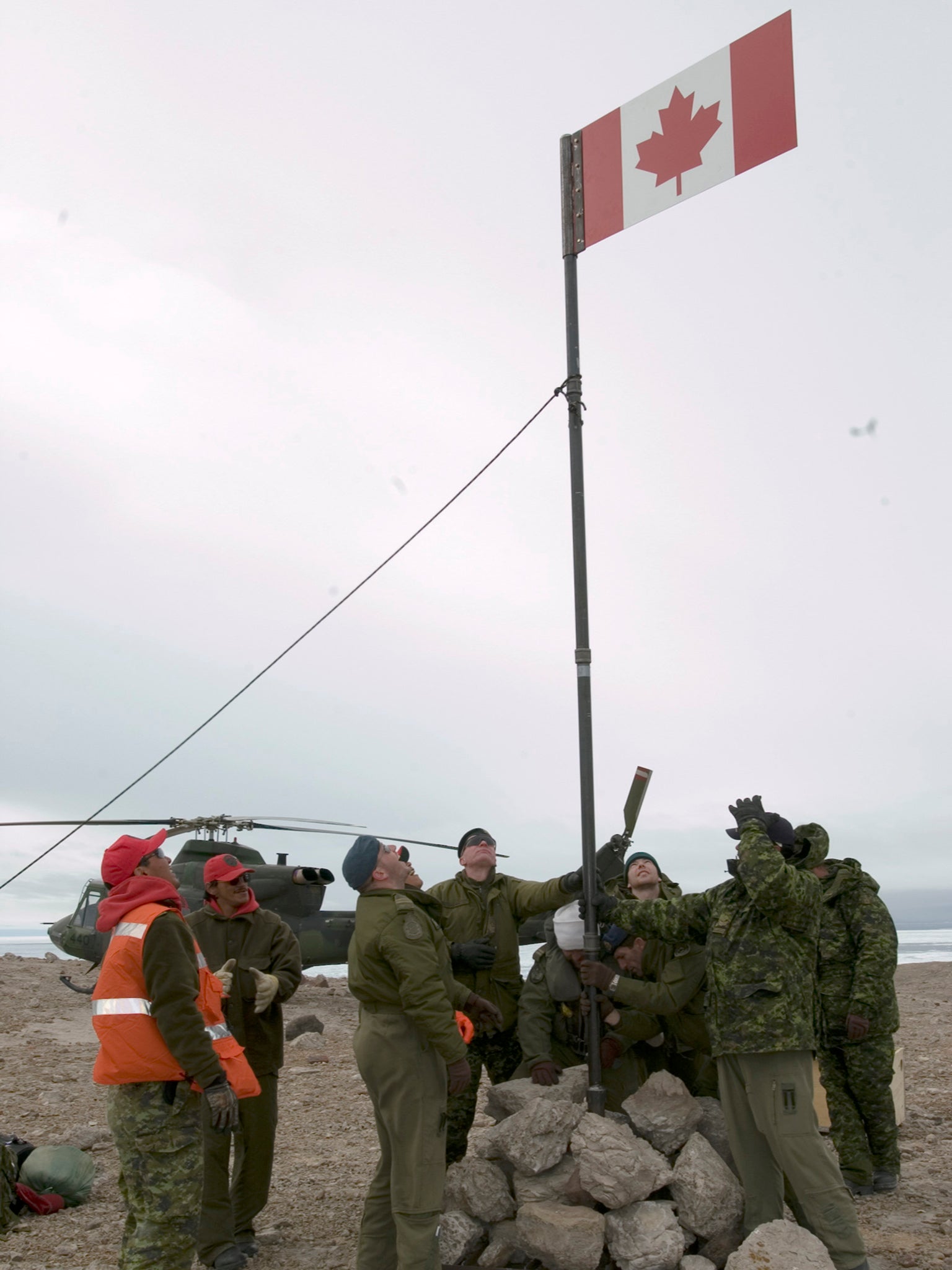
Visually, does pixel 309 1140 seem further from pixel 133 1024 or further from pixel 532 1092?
pixel 133 1024

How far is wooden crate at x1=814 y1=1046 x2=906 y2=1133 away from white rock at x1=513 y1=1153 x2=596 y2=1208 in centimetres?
226

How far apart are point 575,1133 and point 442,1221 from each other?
76 cm

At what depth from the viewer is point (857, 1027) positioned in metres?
5.90

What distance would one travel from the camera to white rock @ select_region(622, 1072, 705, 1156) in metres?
4.75

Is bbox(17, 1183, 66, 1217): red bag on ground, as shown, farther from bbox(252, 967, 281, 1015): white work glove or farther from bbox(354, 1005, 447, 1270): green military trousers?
bbox(354, 1005, 447, 1270): green military trousers

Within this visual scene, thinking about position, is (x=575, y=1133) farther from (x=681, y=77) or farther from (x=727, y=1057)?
(x=681, y=77)

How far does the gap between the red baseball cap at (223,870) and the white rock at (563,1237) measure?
7.45 feet

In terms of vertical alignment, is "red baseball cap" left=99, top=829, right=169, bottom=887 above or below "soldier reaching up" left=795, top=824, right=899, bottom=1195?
above

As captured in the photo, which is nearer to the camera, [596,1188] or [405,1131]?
[405,1131]

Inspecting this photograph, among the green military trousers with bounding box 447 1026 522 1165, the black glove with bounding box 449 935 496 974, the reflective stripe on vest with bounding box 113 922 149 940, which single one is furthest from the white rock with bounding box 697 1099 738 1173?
the reflective stripe on vest with bounding box 113 922 149 940

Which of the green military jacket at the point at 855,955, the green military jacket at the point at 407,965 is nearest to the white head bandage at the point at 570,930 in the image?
the green military jacket at the point at 407,965

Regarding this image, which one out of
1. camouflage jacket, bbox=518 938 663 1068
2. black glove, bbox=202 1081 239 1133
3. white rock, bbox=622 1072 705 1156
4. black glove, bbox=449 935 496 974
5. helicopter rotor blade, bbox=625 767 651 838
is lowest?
white rock, bbox=622 1072 705 1156

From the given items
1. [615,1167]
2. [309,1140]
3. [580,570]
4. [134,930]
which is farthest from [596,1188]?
[309,1140]

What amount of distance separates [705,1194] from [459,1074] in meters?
1.22
